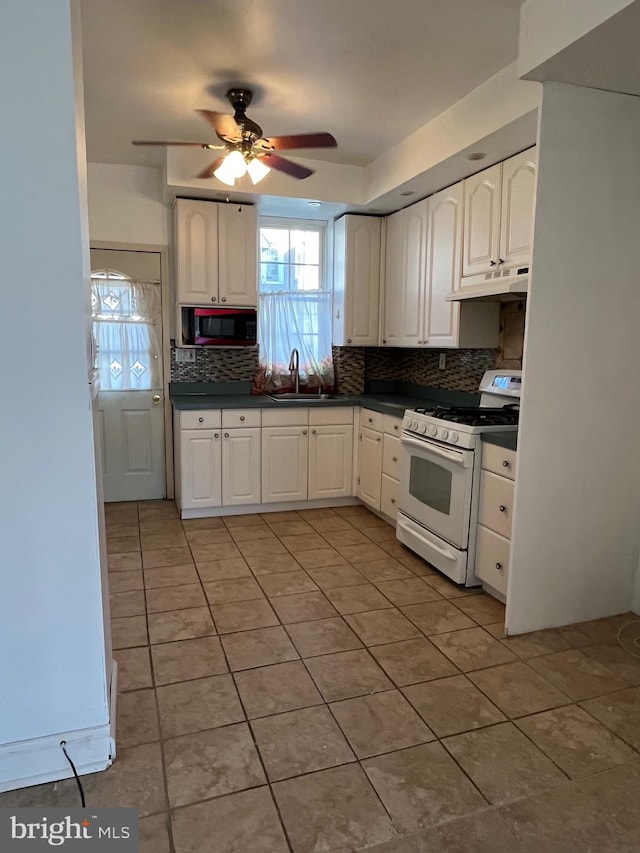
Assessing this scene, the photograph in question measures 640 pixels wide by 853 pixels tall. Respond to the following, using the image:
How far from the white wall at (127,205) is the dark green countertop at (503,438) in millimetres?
2960

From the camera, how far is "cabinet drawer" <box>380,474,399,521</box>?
393 cm

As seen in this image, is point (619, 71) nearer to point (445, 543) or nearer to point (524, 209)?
point (524, 209)

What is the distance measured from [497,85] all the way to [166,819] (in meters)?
3.25

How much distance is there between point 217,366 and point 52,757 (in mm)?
3300

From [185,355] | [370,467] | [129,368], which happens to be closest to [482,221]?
[370,467]

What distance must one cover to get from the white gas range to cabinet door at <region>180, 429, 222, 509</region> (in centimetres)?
136

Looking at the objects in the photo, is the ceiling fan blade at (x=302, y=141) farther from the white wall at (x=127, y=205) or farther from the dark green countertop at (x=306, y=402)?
the white wall at (x=127, y=205)

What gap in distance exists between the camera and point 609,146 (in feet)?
7.81

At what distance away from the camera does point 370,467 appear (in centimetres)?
428

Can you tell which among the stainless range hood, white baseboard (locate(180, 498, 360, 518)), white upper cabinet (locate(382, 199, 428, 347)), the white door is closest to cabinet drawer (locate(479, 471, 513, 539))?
the stainless range hood

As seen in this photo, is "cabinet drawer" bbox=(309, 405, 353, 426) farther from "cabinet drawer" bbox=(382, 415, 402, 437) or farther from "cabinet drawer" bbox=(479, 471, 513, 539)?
"cabinet drawer" bbox=(479, 471, 513, 539)

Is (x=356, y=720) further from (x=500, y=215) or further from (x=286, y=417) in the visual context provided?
(x=500, y=215)

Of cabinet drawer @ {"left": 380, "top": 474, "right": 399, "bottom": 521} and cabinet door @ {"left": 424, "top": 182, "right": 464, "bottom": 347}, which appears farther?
cabinet drawer @ {"left": 380, "top": 474, "right": 399, "bottom": 521}

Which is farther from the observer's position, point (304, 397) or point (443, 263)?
point (304, 397)
